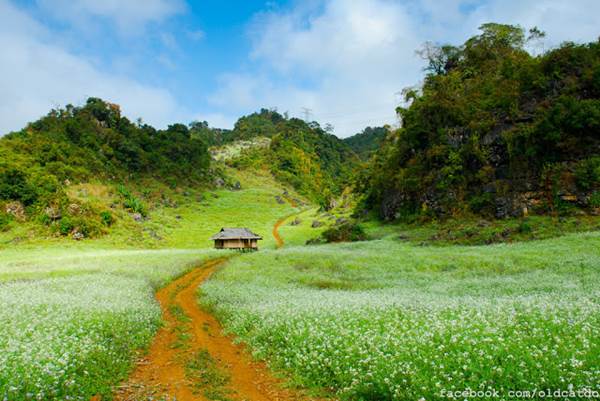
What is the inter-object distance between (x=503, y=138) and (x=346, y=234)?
29.0 m

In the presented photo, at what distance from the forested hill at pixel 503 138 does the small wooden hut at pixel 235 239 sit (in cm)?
2840

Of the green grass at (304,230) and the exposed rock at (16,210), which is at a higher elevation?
the exposed rock at (16,210)

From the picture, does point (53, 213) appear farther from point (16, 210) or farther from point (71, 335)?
point (71, 335)

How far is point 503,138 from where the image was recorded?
55.4m

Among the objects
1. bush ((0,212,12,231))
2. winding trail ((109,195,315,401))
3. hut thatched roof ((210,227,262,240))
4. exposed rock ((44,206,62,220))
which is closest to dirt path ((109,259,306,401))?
winding trail ((109,195,315,401))

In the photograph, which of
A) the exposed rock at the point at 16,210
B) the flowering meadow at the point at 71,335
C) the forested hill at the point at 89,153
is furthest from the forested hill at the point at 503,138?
the forested hill at the point at 89,153

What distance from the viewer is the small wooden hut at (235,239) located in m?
70.2

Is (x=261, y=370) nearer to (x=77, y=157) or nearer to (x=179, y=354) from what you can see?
(x=179, y=354)

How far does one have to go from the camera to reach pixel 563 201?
46375 millimetres

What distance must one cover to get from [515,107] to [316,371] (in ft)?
192

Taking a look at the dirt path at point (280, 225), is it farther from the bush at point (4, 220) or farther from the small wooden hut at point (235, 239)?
the bush at point (4, 220)

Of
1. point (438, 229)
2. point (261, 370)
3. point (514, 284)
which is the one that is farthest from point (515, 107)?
point (261, 370)

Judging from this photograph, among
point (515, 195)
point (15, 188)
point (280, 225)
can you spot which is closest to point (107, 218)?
point (15, 188)

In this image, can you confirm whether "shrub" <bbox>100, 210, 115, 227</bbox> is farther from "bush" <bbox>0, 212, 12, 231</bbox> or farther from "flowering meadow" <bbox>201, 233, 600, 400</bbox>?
"flowering meadow" <bbox>201, 233, 600, 400</bbox>
